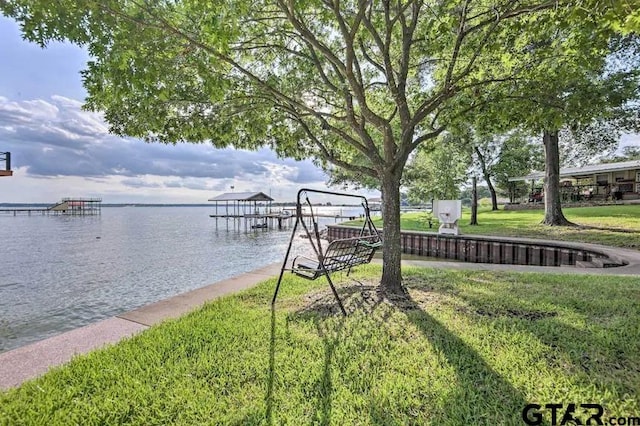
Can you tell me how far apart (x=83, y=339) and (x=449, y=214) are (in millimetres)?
13126

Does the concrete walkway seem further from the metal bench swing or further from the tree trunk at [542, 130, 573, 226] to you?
the tree trunk at [542, 130, 573, 226]

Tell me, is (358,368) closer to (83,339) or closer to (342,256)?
(342,256)

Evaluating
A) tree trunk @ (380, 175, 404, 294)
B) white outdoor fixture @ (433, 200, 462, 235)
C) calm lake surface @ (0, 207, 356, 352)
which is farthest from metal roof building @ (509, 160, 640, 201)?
tree trunk @ (380, 175, 404, 294)

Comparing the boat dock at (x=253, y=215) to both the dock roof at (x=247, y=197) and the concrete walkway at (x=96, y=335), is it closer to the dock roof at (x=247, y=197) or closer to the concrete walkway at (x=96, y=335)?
the dock roof at (x=247, y=197)

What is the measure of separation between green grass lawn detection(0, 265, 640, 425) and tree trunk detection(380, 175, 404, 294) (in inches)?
24.3

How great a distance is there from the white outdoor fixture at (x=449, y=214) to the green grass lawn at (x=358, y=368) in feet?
30.3

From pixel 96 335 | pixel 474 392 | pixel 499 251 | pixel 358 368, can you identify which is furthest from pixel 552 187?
pixel 96 335

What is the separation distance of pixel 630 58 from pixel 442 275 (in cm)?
1268

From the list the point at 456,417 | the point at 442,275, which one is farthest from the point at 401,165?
the point at 456,417

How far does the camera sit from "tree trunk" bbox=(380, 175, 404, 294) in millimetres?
5047

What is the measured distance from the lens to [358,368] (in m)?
2.85

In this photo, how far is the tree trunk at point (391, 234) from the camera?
16.6 ft

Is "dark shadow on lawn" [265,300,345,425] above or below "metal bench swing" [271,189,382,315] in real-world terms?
below

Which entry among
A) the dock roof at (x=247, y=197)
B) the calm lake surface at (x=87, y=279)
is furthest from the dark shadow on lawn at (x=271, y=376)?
the dock roof at (x=247, y=197)
